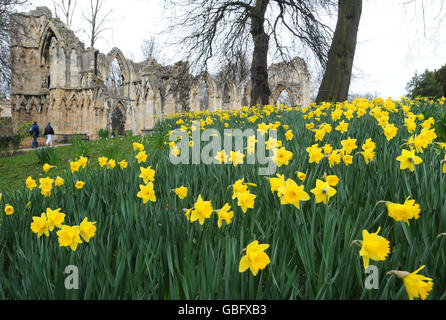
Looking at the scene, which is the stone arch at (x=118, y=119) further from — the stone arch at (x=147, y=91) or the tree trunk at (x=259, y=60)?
the tree trunk at (x=259, y=60)

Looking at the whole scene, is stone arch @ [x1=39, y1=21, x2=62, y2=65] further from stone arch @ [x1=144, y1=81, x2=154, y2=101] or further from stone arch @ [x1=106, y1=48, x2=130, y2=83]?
stone arch @ [x1=144, y1=81, x2=154, y2=101]

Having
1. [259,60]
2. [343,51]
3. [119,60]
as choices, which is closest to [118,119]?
[119,60]

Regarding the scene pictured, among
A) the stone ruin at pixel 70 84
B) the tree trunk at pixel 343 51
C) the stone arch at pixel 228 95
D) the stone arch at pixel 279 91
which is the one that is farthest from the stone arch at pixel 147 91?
the stone arch at pixel 279 91

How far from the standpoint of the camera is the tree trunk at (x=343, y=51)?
23.5ft

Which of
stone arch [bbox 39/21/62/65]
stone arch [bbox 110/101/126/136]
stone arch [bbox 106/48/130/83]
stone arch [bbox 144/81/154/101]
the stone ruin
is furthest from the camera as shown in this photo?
stone arch [bbox 110/101/126/136]

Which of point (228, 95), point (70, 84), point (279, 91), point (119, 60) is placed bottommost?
point (70, 84)

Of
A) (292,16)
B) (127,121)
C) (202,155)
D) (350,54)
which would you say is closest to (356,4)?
(350,54)

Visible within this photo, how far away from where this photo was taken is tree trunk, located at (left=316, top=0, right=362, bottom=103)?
7172 millimetres

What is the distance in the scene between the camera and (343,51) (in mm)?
7188

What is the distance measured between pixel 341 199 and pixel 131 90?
2537 cm

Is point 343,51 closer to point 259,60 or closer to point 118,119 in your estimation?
point 259,60

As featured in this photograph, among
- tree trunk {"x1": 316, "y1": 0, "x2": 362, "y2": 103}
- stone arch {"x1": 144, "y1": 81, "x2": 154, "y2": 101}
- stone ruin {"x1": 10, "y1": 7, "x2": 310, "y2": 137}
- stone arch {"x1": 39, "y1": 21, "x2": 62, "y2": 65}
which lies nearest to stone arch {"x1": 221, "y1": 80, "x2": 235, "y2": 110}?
stone ruin {"x1": 10, "y1": 7, "x2": 310, "y2": 137}

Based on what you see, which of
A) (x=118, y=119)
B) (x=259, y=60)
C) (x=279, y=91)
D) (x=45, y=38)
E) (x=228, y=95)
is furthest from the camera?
(x=118, y=119)
